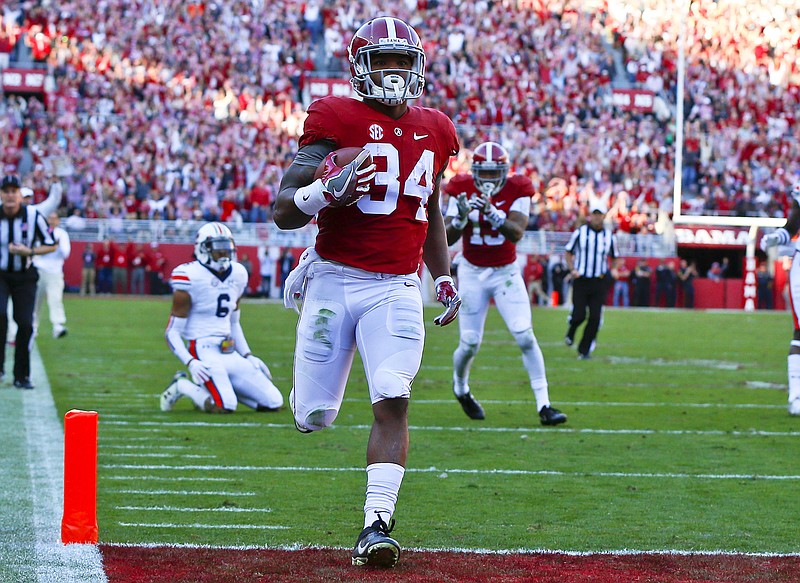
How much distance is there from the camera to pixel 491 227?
7.96 metres

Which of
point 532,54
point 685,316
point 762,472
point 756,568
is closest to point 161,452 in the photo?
point 762,472

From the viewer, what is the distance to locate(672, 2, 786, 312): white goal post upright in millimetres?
22094

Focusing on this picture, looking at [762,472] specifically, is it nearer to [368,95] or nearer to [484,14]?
[368,95]

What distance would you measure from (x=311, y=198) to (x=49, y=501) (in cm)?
190

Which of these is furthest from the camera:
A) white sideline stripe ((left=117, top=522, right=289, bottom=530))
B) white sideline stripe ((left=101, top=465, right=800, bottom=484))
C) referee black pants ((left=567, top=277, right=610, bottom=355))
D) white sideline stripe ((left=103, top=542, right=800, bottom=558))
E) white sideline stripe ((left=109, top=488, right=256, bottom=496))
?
referee black pants ((left=567, top=277, right=610, bottom=355))

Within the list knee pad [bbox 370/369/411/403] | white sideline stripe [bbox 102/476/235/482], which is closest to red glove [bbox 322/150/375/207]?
knee pad [bbox 370/369/411/403]

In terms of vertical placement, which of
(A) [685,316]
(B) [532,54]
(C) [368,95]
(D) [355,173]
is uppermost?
(B) [532,54]

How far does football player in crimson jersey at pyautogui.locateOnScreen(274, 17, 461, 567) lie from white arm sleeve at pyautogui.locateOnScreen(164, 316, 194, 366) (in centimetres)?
436

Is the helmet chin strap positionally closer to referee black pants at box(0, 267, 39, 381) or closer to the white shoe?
the white shoe

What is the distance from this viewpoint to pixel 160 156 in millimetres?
27594

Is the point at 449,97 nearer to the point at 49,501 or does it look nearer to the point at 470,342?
the point at 470,342

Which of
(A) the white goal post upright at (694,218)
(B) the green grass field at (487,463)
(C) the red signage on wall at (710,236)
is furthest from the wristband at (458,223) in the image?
(C) the red signage on wall at (710,236)

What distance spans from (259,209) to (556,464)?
68.2 feet

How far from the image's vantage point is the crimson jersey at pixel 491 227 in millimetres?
7980
